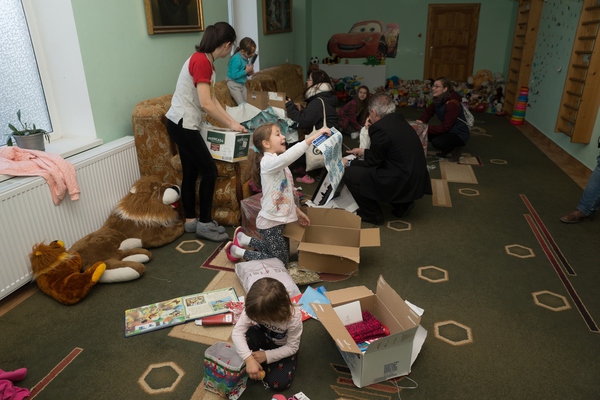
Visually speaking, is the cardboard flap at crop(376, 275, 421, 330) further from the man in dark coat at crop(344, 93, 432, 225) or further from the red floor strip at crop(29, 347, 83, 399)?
the red floor strip at crop(29, 347, 83, 399)

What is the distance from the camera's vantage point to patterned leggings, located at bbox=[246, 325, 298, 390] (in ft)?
5.95

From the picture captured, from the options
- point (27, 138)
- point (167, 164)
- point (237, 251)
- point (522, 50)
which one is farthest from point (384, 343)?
point (522, 50)

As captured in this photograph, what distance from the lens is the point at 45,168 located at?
2.54 m

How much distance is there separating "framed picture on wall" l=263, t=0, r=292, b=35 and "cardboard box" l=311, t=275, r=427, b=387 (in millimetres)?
5316

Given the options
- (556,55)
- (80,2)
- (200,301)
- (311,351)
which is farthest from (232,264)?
(556,55)

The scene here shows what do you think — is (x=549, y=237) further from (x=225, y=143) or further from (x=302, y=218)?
(x=225, y=143)

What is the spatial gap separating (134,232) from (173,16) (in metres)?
2.09

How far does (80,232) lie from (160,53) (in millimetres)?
1814

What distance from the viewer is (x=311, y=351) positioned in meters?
2.06

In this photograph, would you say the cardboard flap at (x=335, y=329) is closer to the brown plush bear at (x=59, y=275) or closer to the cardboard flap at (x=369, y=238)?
the cardboard flap at (x=369, y=238)

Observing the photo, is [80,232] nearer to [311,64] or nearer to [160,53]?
[160,53]

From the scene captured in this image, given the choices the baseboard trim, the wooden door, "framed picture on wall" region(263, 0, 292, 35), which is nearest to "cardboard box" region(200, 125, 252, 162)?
the baseboard trim

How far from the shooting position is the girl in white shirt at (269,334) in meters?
1.64

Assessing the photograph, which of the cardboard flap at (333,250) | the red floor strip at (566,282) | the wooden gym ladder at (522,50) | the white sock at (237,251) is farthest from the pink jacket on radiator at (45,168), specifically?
the wooden gym ladder at (522,50)
